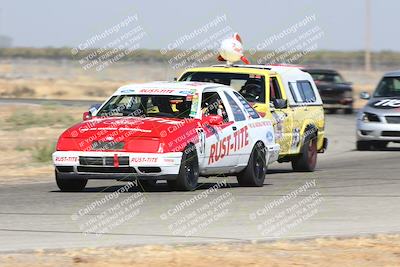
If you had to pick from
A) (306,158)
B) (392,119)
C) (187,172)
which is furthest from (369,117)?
(187,172)

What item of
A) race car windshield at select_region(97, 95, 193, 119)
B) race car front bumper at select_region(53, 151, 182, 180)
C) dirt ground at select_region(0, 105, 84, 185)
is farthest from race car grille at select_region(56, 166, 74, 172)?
dirt ground at select_region(0, 105, 84, 185)

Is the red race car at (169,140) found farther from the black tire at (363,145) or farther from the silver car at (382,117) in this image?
the black tire at (363,145)

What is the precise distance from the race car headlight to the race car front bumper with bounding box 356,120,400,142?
0.23ft

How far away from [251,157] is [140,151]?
8.07ft

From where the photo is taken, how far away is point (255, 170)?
15477 mm

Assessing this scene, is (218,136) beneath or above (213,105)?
beneath

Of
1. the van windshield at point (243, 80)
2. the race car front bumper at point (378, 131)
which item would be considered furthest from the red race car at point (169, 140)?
the race car front bumper at point (378, 131)

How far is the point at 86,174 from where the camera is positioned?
1348cm

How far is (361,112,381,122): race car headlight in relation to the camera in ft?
79.9

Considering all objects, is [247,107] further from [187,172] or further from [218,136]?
[187,172]

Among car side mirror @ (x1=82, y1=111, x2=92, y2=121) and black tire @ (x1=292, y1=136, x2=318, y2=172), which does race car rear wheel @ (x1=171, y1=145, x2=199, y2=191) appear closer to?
car side mirror @ (x1=82, y1=111, x2=92, y2=121)

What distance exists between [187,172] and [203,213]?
194 cm

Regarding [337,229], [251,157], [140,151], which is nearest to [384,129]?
[251,157]

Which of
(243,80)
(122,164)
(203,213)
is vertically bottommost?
(243,80)
